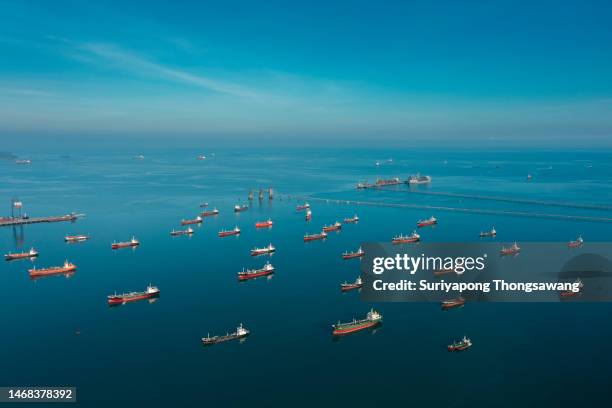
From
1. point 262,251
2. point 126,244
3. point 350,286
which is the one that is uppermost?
point 126,244

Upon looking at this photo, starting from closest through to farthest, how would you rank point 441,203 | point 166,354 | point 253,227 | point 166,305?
point 166,354, point 166,305, point 253,227, point 441,203

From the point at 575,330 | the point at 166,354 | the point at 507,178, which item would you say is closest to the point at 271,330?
the point at 166,354

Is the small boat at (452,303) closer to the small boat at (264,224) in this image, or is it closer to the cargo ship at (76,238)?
the small boat at (264,224)

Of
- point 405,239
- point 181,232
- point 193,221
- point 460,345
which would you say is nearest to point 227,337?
point 460,345

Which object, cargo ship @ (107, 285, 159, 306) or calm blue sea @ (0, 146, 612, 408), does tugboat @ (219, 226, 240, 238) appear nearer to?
calm blue sea @ (0, 146, 612, 408)

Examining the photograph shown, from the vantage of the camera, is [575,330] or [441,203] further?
[441,203]

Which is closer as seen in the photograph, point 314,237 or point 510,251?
point 510,251

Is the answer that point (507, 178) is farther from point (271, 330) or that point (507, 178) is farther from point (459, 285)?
point (271, 330)

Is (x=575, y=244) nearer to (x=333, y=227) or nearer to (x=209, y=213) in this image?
(x=333, y=227)
